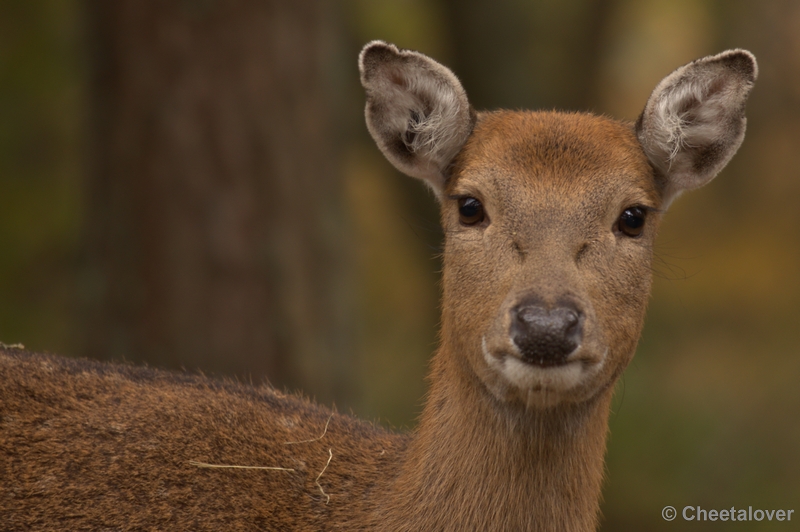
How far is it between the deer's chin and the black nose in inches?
2.5

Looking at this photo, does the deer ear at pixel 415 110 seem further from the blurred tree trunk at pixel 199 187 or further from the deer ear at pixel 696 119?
the blurred tree trunk at pixel 199 187

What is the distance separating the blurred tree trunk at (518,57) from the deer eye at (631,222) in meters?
10.8

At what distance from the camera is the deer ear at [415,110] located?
6.39 meters

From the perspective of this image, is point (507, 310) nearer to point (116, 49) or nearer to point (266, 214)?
point (266, 214)

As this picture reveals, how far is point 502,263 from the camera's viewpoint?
5.76 metres

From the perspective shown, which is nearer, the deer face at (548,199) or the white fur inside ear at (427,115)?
the deer face at (548,199)

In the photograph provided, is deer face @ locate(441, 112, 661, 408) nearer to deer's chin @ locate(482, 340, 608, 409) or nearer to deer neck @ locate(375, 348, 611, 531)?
deer's chin @ locate(482, 340, 608, 409)

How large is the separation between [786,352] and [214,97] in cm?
1294

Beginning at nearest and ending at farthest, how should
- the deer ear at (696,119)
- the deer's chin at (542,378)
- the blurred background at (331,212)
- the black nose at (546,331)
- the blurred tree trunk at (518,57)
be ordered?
the black nose at (546,331) < the deer's chin at (542,378) < the deer ear at (696,119) < the blurred background at (331,212) < the blurred tree trunk at (518,57)

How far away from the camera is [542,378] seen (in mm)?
5254

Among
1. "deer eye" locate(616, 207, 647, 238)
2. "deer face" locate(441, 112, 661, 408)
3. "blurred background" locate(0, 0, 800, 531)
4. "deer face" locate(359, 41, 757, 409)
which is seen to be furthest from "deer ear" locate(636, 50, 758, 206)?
"blurred background" locate(0, 0, 800, 531)

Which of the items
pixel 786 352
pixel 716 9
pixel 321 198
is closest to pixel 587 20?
pixel 716 9

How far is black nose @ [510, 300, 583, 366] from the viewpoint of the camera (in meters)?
5.11

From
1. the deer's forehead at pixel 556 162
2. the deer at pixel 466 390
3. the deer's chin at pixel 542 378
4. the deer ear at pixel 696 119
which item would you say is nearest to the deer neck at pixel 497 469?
the deer at pixel 466 390
